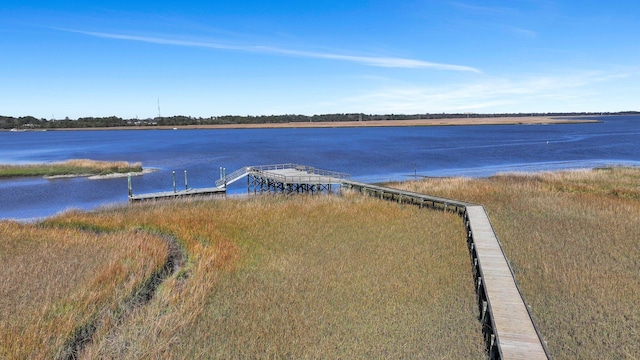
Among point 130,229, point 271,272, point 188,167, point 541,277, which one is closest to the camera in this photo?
point 541,277

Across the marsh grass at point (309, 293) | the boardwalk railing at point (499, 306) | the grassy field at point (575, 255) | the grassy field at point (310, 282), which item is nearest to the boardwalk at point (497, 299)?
the boardwalk railing at point (499, 306)

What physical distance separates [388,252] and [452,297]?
181 inches

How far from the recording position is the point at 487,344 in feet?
34.2

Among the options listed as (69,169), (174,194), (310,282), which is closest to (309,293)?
(310,282)

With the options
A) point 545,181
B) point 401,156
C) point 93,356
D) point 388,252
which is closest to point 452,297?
point 388,252

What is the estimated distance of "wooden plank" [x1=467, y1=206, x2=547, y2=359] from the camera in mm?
8938

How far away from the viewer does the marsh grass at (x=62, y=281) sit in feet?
33.5

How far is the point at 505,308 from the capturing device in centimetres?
1070

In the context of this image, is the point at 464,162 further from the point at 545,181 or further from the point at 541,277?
the point at 541,277

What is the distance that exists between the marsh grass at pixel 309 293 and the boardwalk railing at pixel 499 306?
1.37 feet

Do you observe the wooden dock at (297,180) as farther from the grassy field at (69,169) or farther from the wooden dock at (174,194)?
the grassy field at (69,169)

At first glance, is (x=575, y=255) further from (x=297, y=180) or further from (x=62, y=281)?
(x=297, y=180)

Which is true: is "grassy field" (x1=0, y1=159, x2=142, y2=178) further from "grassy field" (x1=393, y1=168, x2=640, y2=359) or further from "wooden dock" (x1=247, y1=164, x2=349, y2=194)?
"grassy field" (x1=393, y1=168, x2=640, y2=359)

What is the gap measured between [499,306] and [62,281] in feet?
43.6
